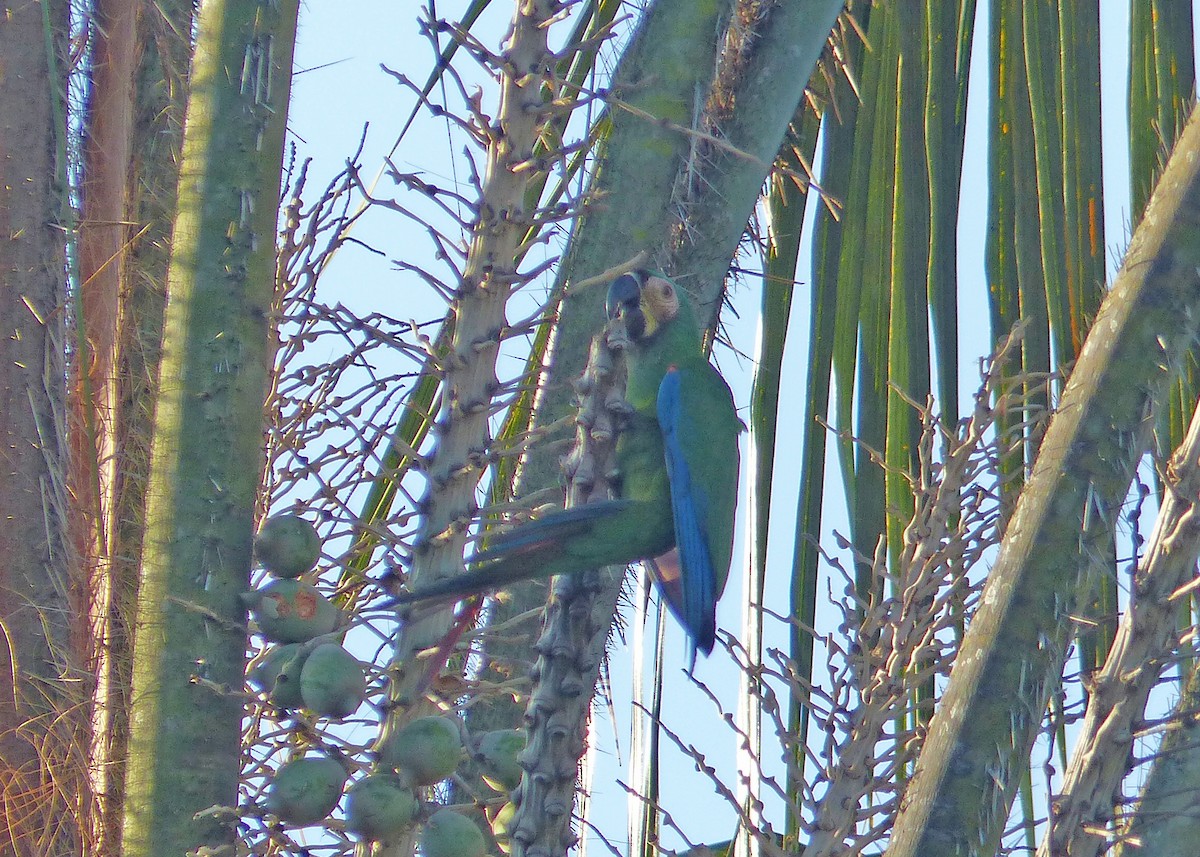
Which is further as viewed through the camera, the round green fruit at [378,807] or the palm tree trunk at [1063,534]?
the round green fruit at [378,807]

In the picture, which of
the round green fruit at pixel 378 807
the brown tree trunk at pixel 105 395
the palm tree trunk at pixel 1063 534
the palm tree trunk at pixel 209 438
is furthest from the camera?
the brown tree trunk at pixel 105 395

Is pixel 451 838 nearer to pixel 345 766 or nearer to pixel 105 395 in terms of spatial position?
pixel 345 766

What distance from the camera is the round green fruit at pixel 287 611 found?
4.99 ft

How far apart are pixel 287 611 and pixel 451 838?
0.31 metres

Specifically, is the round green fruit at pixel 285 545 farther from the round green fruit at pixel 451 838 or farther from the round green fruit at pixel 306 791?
the round green fruit at pixel 451 838

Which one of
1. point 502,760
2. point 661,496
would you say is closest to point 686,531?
point 661,496

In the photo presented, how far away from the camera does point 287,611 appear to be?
152cm

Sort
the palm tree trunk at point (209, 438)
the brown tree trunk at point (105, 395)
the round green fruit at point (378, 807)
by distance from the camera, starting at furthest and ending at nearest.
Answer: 1. the brown tree trunk at point (105, 395)
2. the palm tree trunk at point (209, 438)
3. the round green fruit at point (378, 807)

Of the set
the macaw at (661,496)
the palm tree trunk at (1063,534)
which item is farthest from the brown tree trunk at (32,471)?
the palm tree trunk at (1063,534)

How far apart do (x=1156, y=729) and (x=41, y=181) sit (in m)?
1.47

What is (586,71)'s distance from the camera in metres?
2.08

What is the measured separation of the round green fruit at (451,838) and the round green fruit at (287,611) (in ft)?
0.84

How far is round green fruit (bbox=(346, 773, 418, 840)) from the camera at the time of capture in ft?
4.55

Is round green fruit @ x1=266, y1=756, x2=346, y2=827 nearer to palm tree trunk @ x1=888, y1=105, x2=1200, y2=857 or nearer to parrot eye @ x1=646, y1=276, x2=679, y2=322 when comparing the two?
palm tree trunk @ x1=888, y1=105, x2=1200, y2=857
